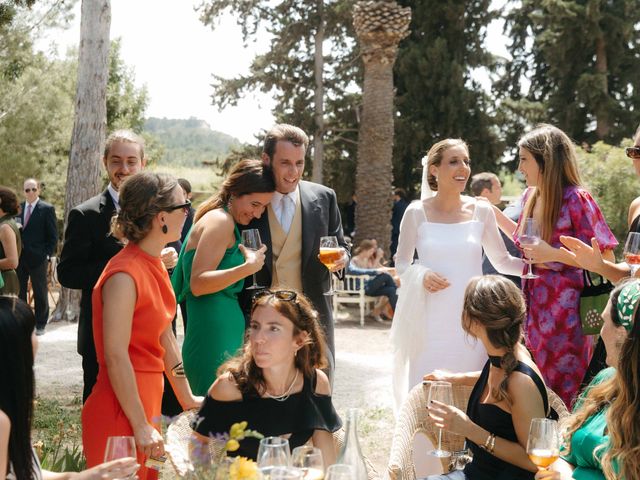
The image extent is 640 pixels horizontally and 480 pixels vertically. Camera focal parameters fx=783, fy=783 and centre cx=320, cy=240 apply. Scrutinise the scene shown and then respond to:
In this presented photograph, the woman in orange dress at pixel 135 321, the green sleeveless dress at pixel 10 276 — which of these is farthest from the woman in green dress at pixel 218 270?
the green sleeveless dress at pixel 10 276

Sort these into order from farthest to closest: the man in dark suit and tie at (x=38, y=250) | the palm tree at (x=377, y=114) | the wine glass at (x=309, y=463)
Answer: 1. the palm tree at (x=377, y=114)
2. the man in dark suit and tie at (x=38, y=250)
3. the wine glass at (x=309, y=463)

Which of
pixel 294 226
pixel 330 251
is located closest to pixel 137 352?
pixel 330 251

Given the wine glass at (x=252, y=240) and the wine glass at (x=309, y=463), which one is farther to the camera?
the wine glass at (x=252, y=240)

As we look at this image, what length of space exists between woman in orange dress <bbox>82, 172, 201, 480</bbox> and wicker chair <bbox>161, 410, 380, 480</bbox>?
3.9 inches

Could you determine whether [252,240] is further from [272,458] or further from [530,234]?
[272,458]

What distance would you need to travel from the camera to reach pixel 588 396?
294cm

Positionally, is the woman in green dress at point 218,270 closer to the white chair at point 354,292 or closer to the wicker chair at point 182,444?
the wicker chair at point 182,444

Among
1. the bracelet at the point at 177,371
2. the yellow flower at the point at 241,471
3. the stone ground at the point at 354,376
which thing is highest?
the yellow flower at the point at 241,471

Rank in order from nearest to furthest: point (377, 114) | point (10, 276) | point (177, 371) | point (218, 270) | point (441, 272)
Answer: point (177, 371), point (218, 270), point (441, 272), point (10, 276), point (377, 114)

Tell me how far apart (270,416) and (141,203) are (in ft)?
3.37

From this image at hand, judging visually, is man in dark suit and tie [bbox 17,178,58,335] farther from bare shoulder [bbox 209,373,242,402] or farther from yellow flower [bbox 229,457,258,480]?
yellow flower [bbox 229,457,258,480]

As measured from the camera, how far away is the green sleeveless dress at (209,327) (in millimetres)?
4160

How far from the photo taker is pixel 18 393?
218 cm

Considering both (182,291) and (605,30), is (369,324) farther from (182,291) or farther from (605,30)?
(605,30)
